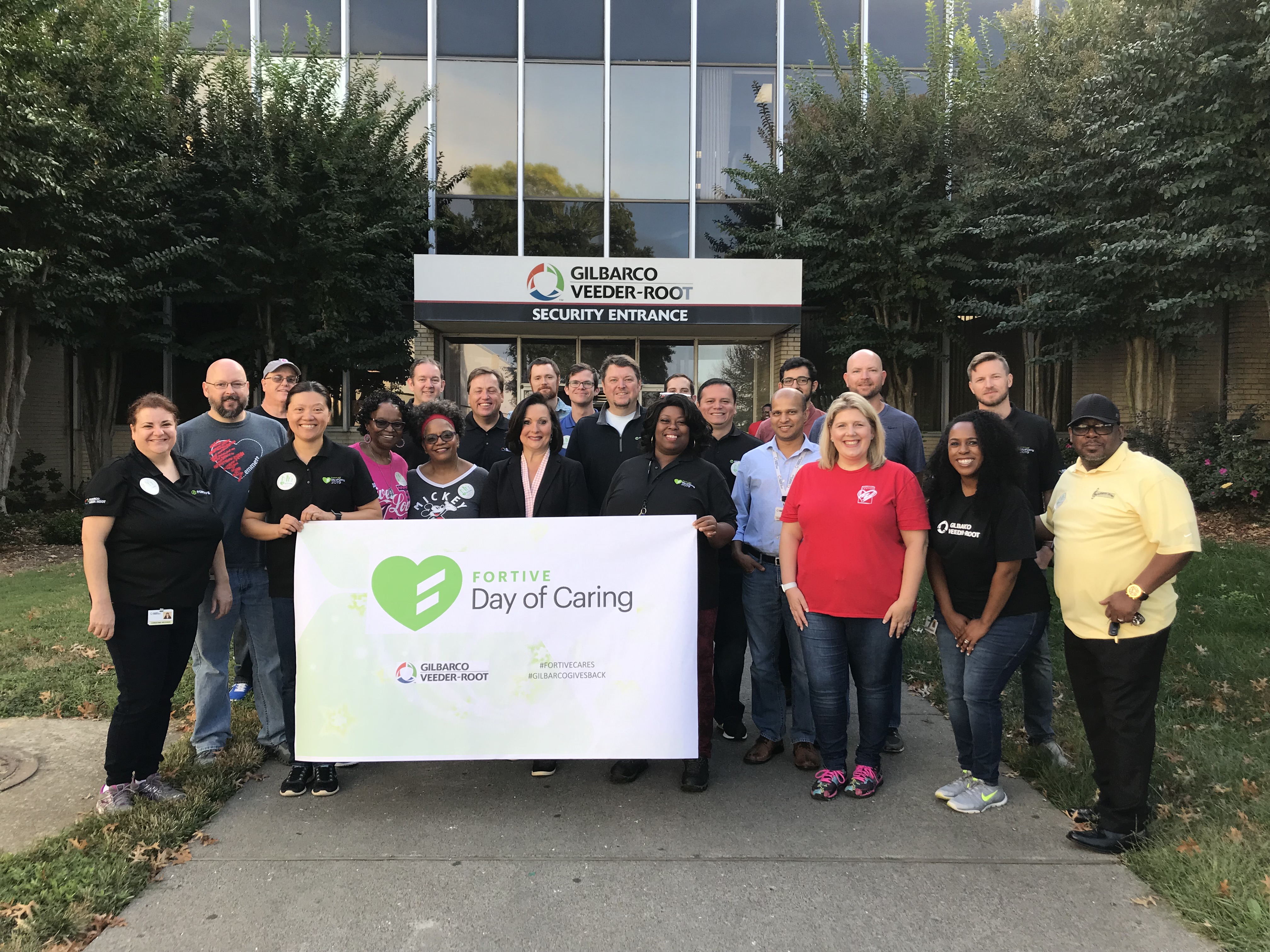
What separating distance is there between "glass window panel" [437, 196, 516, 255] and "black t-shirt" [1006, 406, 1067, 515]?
585 inches

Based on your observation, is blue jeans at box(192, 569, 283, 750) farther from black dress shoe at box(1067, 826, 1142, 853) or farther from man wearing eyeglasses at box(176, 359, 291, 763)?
black dress shoe at box(1067, 826, 1142, 853)

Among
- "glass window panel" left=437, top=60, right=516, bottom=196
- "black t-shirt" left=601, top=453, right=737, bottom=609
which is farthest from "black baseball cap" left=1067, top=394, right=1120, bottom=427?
"glass window panel" left=437, top=60, right=516, bottom=196

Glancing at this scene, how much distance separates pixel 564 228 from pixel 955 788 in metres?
16.1

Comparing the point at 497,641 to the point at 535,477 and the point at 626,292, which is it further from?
the point at 626,292

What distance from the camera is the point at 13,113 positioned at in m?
10.2

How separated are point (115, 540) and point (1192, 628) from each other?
25.6 feet

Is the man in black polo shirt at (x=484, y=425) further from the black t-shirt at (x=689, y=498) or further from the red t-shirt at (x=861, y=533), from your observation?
the red t-shirt at (x=861, y=533)

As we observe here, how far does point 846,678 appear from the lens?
4.28 meters

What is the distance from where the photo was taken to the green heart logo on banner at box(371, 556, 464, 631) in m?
4.07

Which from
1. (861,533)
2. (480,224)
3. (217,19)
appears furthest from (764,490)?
(217,19)

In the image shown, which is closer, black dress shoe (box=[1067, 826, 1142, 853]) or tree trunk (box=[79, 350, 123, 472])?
black dress shoe (box=[1067, 826, 1142, 853])

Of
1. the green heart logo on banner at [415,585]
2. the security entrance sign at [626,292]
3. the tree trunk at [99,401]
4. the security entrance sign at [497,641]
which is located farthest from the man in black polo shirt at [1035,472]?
the tree trunk at [99,401]

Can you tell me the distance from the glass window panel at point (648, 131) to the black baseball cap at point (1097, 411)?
621 inches

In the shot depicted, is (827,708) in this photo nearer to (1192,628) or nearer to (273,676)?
(273,676)
